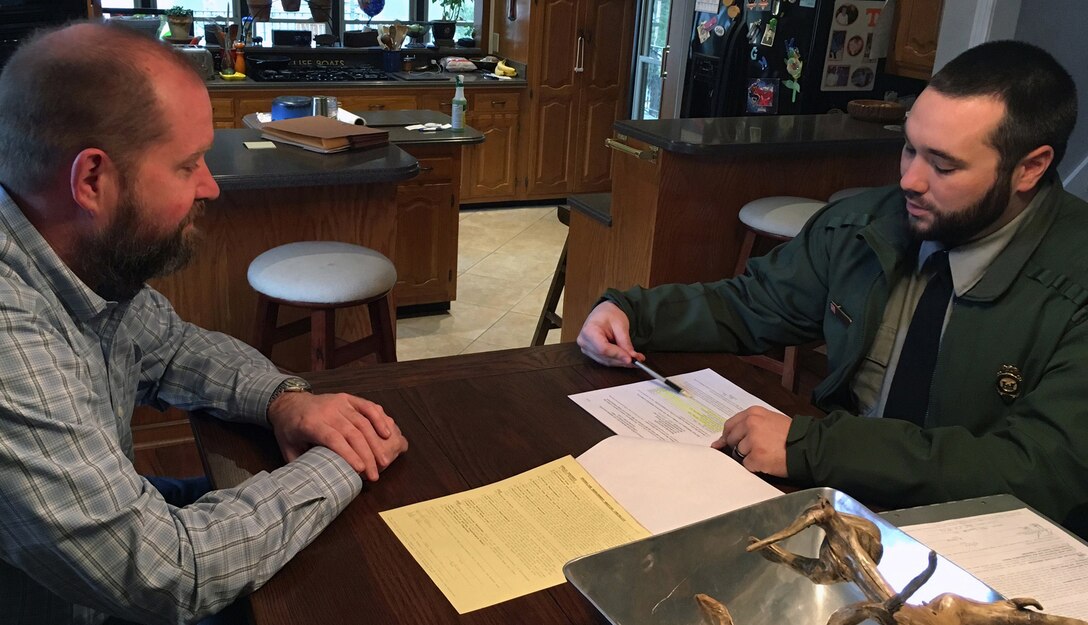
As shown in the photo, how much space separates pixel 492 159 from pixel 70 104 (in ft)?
17.2

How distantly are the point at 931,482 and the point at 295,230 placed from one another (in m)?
2.23

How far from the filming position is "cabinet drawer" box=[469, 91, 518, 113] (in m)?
6.04

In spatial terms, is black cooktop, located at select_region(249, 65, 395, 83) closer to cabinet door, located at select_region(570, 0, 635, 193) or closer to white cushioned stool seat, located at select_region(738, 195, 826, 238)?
cabinet door, located at select_region(570, 0, 635, 193)

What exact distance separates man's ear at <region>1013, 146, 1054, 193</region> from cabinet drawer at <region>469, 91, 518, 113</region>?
4826 mm

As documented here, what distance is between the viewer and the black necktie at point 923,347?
155cm

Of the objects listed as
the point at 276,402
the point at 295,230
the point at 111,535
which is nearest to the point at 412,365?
the point at 276,402

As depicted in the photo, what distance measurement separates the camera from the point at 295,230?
9.73 feet

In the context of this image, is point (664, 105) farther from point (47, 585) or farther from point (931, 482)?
point (47, 585)

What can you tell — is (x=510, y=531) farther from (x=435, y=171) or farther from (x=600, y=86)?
(x=600, y=86)

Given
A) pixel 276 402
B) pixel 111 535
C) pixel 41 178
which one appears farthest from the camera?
pixel 276 402

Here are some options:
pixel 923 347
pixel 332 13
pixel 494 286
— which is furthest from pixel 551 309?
pixel 332 13

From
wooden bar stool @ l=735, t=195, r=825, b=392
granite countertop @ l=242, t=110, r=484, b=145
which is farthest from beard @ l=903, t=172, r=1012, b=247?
granite countertop @ l=242, t=110, r=484, b=145

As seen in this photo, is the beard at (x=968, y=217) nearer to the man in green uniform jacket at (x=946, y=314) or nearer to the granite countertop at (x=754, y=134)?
the man in green uniform jacket at (x=946, y=314)

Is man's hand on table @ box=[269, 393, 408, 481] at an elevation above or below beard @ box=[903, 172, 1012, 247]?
below
